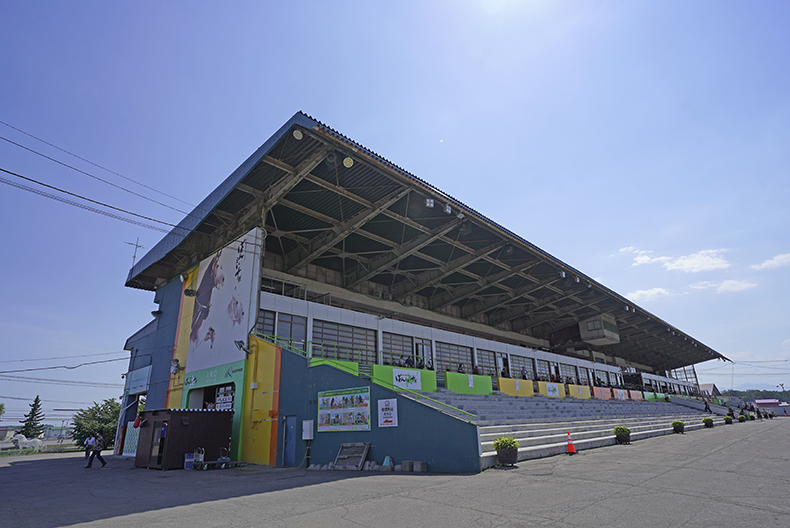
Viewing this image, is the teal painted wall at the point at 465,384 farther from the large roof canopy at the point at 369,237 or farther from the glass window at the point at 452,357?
the large roof canopy at the point at 369,237

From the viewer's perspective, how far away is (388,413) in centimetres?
1338

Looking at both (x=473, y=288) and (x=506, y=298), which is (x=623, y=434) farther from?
(x=506, y=298)

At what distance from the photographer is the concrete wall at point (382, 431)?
11.3 metres

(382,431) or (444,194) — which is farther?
(444,194)

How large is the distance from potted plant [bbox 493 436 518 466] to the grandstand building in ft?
2.65

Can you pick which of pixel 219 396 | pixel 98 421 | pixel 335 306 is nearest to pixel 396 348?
pixel 335 306

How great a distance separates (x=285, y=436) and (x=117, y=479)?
573 cm

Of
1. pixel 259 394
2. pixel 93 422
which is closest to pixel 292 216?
pixel 259 394

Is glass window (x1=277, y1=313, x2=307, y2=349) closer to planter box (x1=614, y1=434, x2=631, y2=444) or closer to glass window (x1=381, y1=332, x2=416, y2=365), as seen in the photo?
glass window (x1=381, y1=332, x2=416, y2=365)

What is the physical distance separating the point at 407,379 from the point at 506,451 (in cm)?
1009

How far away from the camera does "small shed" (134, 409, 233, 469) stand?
17.0 meters

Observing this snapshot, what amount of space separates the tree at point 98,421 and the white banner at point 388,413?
144ft

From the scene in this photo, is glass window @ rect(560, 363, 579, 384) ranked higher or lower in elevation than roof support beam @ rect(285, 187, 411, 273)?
lower

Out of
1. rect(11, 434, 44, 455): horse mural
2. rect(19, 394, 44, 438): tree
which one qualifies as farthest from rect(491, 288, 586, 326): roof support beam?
rect(19, 394, 44, 438): tree
